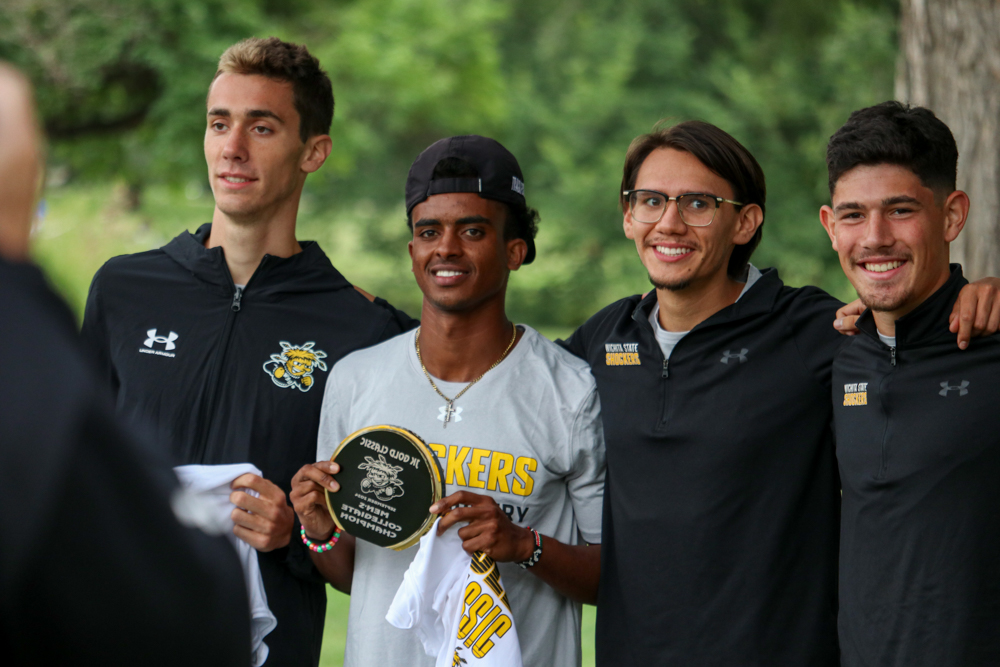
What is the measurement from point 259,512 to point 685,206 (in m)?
1.72

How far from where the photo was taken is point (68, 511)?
1.04m

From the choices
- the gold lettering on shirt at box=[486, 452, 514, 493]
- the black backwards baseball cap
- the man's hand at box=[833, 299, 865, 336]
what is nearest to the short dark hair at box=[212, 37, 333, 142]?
the black backwards baseball cap

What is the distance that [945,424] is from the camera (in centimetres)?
255

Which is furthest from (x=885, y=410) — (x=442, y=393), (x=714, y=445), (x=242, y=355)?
(x=242, y=355)

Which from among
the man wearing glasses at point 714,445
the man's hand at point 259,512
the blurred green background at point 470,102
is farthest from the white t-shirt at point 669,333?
the blurred green background at point 470,102

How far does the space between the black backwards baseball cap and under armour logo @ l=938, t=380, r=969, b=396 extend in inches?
57.7

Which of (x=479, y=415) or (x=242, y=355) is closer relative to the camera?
(x=479, y=415)

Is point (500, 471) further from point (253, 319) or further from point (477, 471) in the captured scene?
point (253, 319)

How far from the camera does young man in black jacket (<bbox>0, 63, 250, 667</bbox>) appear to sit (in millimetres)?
1005

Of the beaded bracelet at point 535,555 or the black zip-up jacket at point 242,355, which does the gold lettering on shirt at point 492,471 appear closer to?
the beaded bracelet at point 535,555

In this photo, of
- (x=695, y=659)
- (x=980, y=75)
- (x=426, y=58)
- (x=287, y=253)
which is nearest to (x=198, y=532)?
(x=695, y=659)

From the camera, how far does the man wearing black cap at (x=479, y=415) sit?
3.03m

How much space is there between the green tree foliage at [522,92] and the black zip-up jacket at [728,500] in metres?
10.3

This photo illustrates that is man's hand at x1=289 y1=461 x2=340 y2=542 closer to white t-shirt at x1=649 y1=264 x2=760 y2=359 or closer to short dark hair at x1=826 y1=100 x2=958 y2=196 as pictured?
white t-shirt at x1=649 y1=264 x2=760 y2=359
